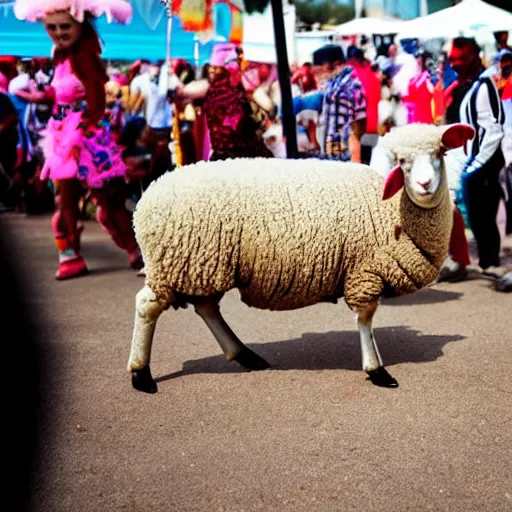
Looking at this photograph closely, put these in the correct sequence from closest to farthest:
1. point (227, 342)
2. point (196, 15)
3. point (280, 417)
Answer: point (280, 417), point (227, 342), point (196, 15)

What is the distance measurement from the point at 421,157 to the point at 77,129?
3.92 meters

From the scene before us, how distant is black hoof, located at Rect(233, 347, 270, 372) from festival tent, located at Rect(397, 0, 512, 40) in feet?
22.6

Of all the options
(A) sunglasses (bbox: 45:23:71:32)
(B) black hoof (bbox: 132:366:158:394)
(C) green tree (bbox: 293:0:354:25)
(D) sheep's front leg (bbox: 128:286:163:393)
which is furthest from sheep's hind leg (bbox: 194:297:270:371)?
(C) green tree (bbox: 293:0:354:25)

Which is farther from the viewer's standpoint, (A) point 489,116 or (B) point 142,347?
(A) point 489,116

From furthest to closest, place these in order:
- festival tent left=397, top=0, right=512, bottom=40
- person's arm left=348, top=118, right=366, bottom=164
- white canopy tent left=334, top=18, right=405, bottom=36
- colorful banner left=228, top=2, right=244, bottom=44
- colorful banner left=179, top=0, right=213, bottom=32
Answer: white canopy tent left=334, top=18, right=405, bottom=36 < colorful banner left=228, top=2, right=244, bottom=44 < festival tent left=397, top=0, right=512, bottom=40 < colorful banner left=179, top=0, right=213, bottom=32 < person's arm left=348, top=118, right=366, bottom=164

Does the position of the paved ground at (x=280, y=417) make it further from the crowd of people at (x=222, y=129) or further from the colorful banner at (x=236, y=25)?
the colorful banner at (x=236, y=25)

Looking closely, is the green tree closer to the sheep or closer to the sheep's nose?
the sheep

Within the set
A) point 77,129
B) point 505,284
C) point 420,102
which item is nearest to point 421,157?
point 505,284

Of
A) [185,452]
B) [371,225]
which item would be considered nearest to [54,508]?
[185,452]

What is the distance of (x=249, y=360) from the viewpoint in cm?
495

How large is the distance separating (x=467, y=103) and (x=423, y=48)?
7.16 metres

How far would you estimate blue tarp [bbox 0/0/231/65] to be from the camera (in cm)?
808

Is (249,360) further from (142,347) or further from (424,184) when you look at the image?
(424,184)

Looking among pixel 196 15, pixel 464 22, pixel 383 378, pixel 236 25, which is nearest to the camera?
pixel 383 378
